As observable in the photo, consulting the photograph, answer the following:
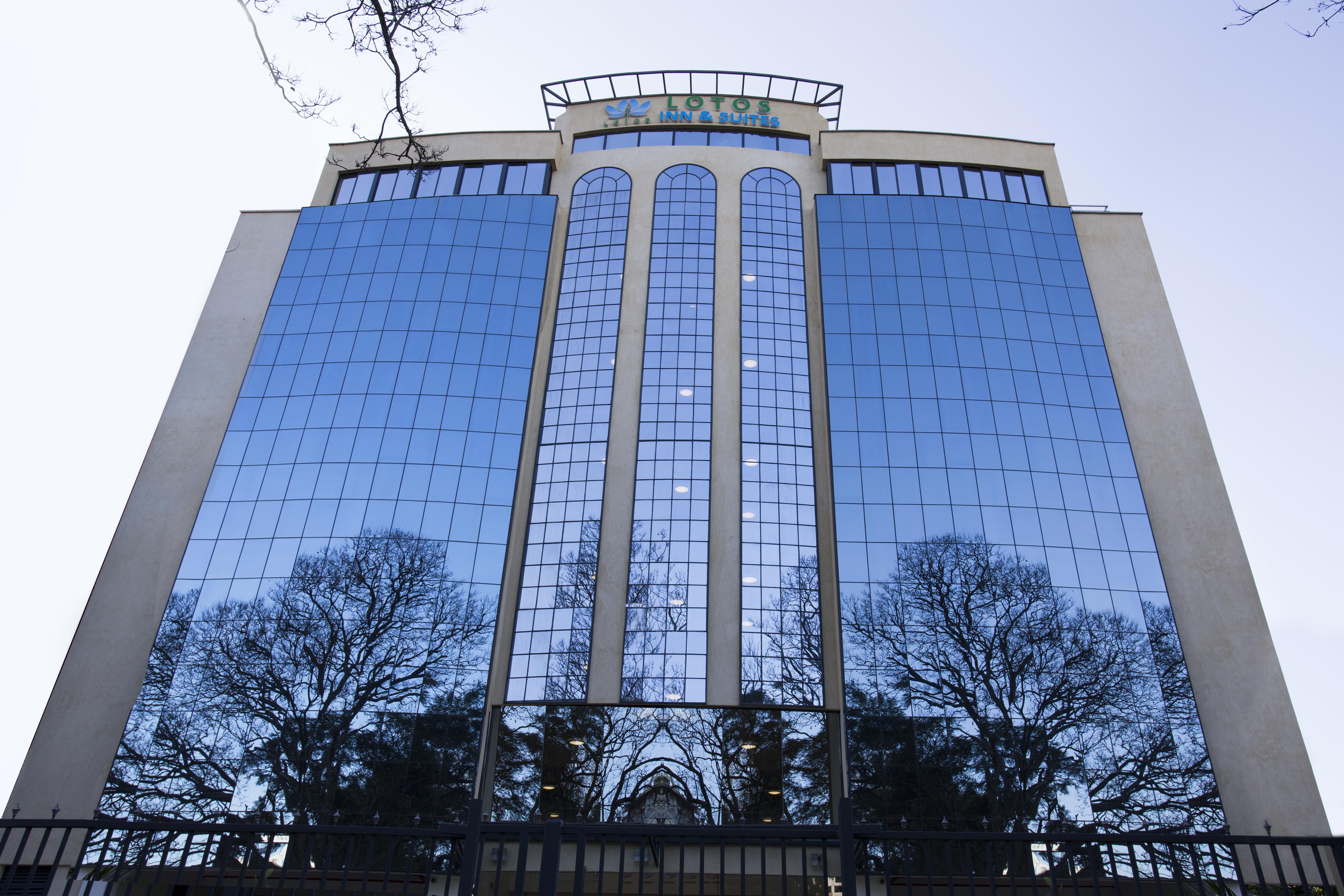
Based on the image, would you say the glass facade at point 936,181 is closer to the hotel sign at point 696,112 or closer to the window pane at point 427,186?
the hotel sign at point 696,112

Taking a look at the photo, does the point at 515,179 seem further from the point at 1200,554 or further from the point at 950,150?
the point at 1200,554

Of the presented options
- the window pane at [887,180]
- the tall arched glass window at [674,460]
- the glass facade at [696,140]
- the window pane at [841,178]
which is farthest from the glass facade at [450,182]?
the window pane at [887,180]

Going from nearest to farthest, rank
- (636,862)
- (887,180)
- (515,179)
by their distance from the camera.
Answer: (636,862) < (887,180) < (515,179)

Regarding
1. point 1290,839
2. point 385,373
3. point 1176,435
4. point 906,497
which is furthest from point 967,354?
point 1290,839

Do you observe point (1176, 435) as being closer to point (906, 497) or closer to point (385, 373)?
point (906, 497)

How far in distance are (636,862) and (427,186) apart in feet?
129

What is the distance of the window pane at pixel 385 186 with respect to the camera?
4950cm

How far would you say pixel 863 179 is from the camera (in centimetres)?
4891

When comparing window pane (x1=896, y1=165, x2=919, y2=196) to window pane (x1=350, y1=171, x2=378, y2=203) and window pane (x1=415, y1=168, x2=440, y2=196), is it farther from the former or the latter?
window pane (x1=350, y1=171, x2=378, y2=203)

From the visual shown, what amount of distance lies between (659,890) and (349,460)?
33.9m

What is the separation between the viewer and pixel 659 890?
27.7 feet

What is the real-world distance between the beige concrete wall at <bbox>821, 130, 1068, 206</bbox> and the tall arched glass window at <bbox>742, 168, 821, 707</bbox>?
4064mm

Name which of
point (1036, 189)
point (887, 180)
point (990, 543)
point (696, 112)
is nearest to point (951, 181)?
point (887, 180)

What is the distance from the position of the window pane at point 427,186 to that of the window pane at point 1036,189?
3551 centimetres
